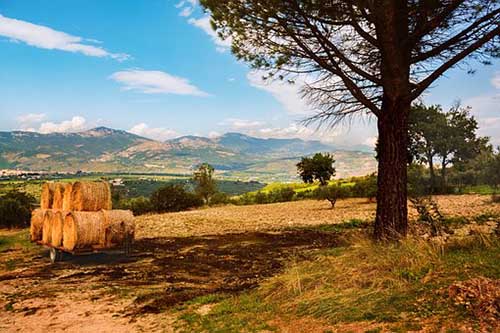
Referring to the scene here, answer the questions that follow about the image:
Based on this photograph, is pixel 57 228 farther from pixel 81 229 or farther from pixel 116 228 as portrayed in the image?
pixel 116 228

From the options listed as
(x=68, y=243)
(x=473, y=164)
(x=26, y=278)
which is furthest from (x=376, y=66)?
(x=473, y=164)

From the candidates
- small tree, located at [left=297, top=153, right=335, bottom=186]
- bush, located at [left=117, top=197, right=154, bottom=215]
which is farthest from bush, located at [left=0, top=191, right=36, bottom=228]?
small tree, located at [left=297, top=153, right=335, bottom=186]

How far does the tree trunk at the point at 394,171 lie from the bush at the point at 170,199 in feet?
75.4

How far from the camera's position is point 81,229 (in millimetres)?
10539

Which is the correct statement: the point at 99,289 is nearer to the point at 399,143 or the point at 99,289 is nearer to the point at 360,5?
the point at 399,143

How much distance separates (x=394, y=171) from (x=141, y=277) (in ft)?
20.7

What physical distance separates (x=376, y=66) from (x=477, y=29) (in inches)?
98.8

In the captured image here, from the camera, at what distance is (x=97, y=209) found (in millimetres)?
11648

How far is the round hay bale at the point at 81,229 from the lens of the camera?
34.4ft

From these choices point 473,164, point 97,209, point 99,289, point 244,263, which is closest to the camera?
point 99,289

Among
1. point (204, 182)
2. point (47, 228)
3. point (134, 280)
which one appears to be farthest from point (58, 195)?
point (204, 182)

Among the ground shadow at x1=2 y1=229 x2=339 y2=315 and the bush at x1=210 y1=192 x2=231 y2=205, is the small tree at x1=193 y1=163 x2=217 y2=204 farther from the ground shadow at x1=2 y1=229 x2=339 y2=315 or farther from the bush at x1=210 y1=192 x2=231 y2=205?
the ground shadow at x1=2 y1=229 x2=339 y2=315

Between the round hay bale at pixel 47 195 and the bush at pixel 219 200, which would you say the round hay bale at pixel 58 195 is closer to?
the round hay bale at pixel 47 195

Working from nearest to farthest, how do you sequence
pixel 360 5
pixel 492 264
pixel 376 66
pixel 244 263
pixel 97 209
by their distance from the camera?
1. pixel 492 264
2. pixel 360 5
3. pixel 244 263
4. pixel 376 66
5. pixel 97 209
